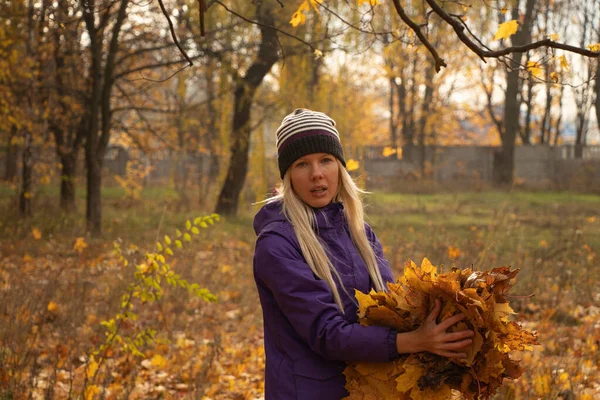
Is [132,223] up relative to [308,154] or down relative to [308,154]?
down

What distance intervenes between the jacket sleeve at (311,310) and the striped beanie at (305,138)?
32cm

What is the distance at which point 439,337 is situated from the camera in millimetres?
1741

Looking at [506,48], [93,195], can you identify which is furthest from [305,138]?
[93,195]

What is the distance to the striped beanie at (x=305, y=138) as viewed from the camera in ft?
7.25

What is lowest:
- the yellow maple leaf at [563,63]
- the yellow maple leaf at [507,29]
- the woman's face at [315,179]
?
the woman's face at [315,179]

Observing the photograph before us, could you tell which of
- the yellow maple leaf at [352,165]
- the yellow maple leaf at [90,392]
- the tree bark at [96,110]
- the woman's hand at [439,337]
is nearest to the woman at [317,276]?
the woman's hand at [439,337]

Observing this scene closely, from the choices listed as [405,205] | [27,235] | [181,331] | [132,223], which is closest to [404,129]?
[405,205]

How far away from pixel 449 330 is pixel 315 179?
693mm

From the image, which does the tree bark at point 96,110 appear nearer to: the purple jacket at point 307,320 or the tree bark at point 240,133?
the tree bark at point 240,133

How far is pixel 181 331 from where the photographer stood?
5.47 metres

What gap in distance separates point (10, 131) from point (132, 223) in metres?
2.44

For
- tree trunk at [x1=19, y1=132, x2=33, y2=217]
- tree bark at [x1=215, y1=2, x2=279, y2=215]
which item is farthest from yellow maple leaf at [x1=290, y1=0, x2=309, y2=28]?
tree bark at [x1=215, y1=2, x2=279, y2=215]

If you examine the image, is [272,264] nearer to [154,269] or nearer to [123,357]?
[154,269]

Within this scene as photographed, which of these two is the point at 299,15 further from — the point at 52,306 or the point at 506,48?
the point at 52,306
